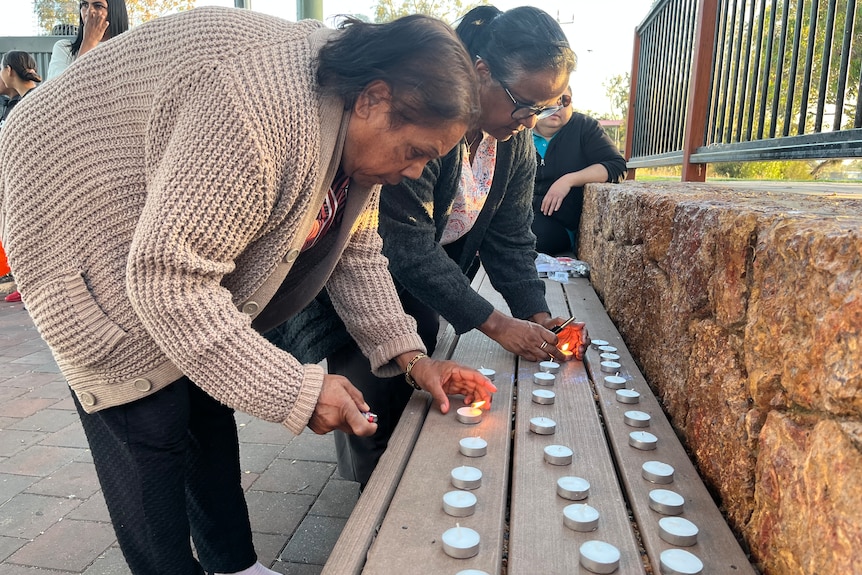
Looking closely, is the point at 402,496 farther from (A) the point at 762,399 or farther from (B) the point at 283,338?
(B) the point at 283,338

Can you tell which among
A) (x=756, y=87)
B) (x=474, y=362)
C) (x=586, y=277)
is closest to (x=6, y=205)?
(x=474, y=362)

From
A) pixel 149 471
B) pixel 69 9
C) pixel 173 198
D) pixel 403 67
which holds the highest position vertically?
pixel 69 9

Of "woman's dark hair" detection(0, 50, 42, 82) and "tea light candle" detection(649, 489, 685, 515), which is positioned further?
"woman's dark hair" detection(0, 50, 42, 82)

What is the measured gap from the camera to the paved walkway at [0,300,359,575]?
7.73ft

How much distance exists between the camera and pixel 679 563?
1.07 metres

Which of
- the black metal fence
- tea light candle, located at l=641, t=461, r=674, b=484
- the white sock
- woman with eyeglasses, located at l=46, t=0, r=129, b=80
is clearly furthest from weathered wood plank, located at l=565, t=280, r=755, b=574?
woman with eyeglasses, located at l=46, t=0, r=129, b=80

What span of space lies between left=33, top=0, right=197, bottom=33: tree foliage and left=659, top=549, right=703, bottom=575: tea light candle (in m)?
18.8

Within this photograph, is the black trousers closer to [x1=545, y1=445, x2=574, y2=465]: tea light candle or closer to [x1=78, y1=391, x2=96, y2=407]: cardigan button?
[x1=78, y1=391, x2=96, y2=407]: cardigan button

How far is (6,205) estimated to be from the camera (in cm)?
136

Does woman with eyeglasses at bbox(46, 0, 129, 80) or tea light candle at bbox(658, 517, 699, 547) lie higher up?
woman with eyeglasses at bbox(46, 0, 129, 80)

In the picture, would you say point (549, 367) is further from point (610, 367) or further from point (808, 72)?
point (808, 72)

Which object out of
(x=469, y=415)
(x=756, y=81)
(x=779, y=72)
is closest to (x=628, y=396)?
(x=469, y=415)

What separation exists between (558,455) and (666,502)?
252 mm

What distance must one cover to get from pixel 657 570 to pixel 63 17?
861 inches
